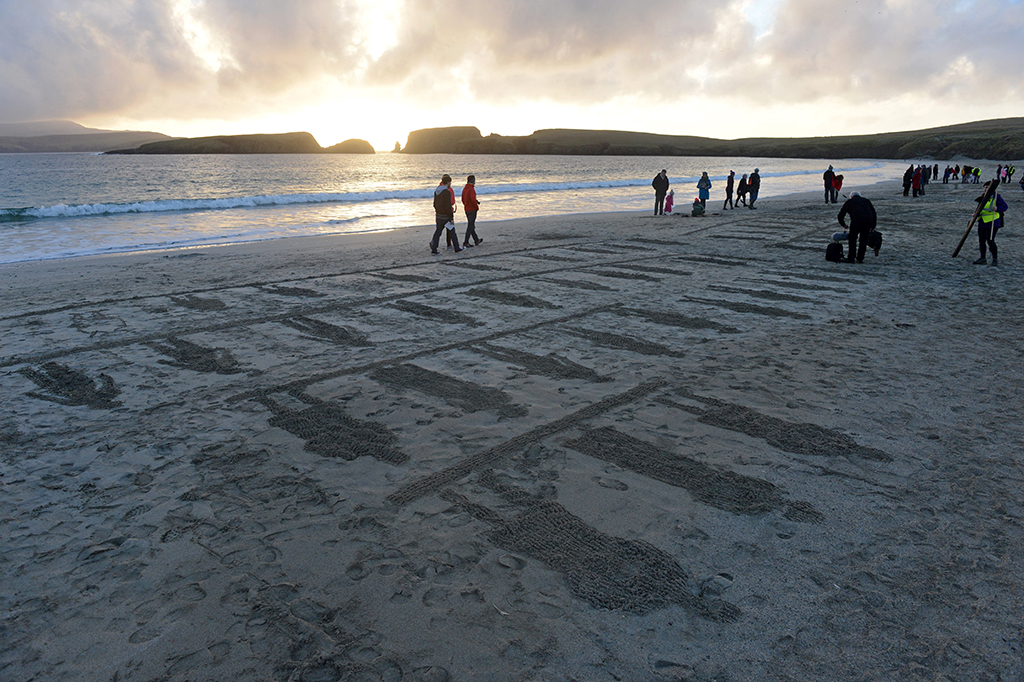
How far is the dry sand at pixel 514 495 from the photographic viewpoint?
8.61ft

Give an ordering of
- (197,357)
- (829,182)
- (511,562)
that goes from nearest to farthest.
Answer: (511,562), (197,357), (829,182)

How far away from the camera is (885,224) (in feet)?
59.5

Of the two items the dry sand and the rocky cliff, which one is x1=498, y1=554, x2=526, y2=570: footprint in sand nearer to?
the dry sand

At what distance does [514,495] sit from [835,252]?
10918mm

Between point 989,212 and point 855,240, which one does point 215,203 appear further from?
point 989,212

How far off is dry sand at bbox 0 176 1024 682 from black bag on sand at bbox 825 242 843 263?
3.85 metres

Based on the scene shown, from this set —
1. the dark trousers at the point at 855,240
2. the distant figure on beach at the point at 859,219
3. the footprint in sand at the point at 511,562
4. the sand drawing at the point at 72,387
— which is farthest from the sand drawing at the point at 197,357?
the dark trousers at the point at 855,240

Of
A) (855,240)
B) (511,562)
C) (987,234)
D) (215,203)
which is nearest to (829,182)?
(987,234)

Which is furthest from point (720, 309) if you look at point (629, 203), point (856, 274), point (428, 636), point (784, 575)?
point (629, 203)

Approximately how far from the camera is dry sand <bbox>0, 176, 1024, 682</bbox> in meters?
2.62

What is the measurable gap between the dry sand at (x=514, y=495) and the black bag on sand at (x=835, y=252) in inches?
151

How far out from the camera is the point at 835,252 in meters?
11.8

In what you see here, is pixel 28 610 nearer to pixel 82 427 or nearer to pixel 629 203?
pixel 82 427

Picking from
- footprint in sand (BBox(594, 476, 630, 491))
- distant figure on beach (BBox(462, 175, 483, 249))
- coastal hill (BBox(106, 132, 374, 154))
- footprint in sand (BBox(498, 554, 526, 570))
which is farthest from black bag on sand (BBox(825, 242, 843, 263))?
coastal hill (BBox(106, 132, 374, 154))
